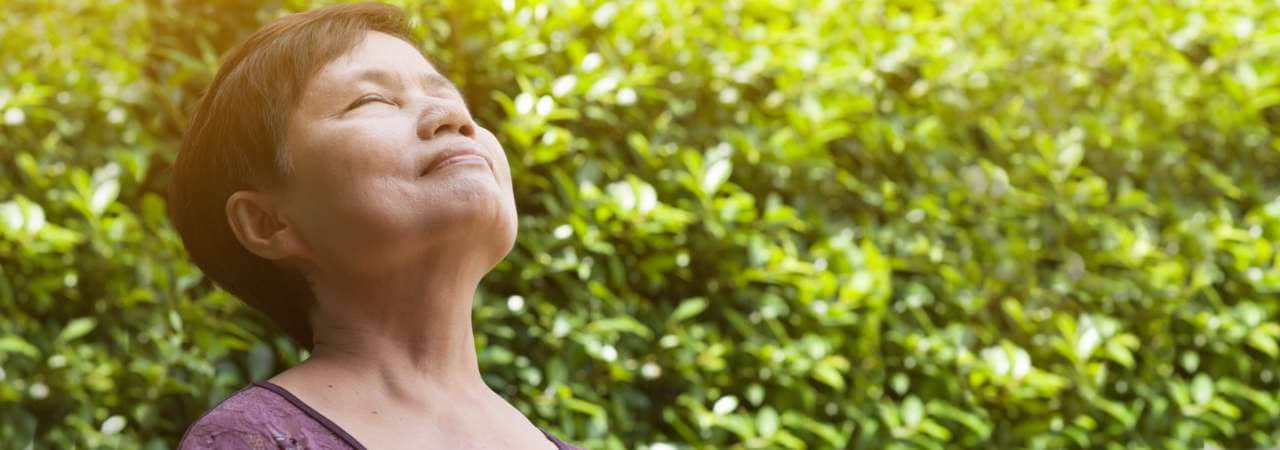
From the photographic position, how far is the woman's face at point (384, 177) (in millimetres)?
1458

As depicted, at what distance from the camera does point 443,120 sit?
1.54 meters

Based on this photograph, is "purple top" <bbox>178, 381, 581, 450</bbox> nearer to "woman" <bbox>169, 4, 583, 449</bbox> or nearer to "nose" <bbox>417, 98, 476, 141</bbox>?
"woman" <bbox>169, 4, 583, 449</bbox>

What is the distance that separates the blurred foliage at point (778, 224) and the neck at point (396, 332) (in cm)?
74

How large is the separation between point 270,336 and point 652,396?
974 millimetres

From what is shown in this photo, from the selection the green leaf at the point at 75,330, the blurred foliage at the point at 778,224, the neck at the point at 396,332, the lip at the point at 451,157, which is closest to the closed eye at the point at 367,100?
the lip at the point at 451,157

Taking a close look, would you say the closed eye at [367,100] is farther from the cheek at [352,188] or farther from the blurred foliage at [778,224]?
the blurred foliage at [778,224]

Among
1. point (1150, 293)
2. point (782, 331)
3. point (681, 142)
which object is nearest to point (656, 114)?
point (681, 142)

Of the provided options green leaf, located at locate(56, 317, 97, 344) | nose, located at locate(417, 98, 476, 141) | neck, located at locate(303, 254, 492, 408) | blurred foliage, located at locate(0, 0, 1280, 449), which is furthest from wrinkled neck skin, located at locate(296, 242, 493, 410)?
green leaf, located at locate(56, 317, 97, 344)

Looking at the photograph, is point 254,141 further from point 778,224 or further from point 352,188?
point 778,224

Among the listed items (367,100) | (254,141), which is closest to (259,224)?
(254,141)

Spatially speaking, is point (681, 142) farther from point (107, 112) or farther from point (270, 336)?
point (107, 112)

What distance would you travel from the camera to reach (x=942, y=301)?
3744 millimetres

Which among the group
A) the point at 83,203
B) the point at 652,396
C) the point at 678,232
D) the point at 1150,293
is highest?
the point at 83,203

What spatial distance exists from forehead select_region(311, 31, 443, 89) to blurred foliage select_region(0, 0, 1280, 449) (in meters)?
0.56
